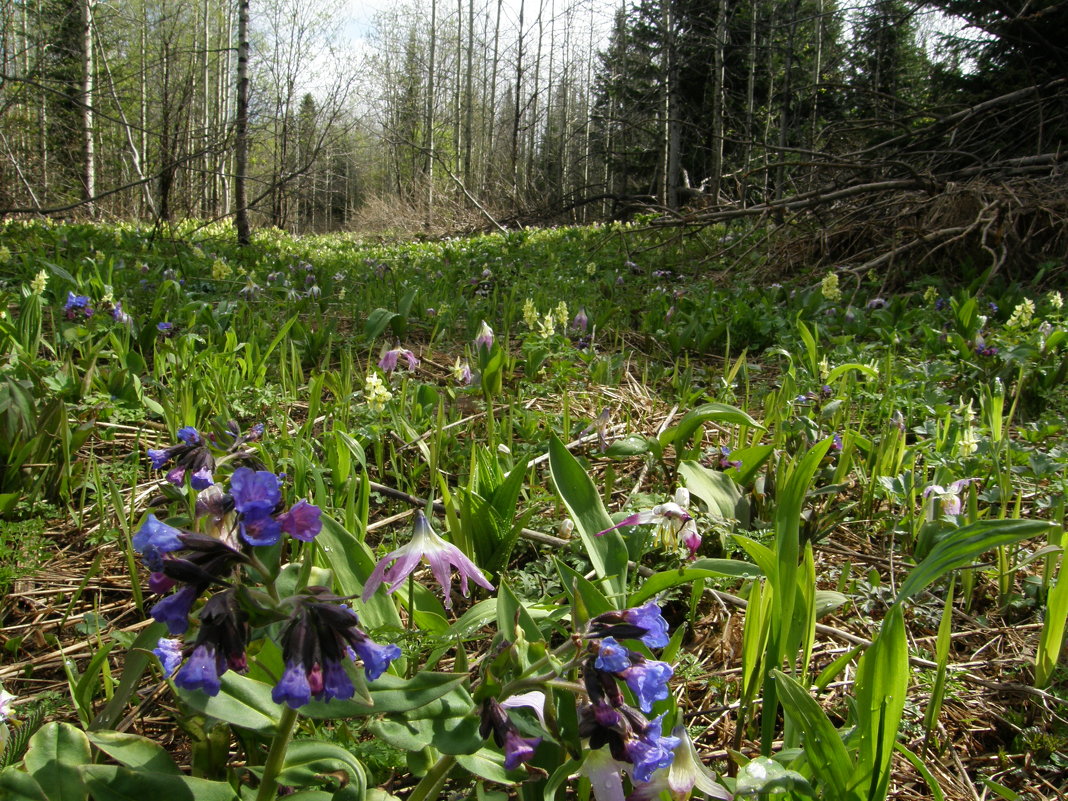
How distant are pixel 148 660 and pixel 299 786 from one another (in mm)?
277

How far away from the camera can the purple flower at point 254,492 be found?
598 millimetres

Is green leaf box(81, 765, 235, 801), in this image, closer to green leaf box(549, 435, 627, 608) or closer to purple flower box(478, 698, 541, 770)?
purple flower box(478, 698, 541, 770)

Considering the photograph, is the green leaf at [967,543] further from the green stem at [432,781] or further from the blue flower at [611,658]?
the green stem at [432,781]

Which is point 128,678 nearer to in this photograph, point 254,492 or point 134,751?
point 134,751

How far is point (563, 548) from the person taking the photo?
157cm

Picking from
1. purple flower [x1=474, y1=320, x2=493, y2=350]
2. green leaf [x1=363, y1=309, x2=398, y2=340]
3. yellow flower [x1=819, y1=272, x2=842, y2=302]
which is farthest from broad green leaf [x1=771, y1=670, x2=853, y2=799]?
yellow flower [x1=819, y1=272, x2=842, y2=302]

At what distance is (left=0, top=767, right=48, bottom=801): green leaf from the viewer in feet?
2.19

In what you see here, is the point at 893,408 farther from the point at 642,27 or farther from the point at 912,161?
the point at 642,27

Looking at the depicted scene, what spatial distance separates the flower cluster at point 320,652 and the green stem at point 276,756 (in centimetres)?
11

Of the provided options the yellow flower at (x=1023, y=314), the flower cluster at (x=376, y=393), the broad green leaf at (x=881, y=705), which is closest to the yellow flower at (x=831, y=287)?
the yellow flower at (x=1023, y=314)

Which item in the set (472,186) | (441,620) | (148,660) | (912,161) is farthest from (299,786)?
(472,186)

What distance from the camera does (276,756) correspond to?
0.71 metres

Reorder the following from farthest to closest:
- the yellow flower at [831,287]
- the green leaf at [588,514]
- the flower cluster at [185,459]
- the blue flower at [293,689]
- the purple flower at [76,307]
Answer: the yellow flower at [831,287]
the purple flower at [76,307]
the green leaf at [588,514]
the flower cluster at [185,459]
the blue flower at [293,689]

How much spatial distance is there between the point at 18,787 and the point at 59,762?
0.05 meters
